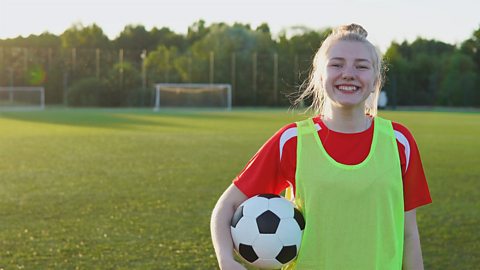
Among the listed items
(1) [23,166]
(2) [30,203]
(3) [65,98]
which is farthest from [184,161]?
(3) [65,98]

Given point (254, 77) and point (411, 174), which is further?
point (254, 77)

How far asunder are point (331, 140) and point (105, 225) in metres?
4.68

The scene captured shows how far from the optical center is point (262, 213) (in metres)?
2.37

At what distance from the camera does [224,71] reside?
52.6 m

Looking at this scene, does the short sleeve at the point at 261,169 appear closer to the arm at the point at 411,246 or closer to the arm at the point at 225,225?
the arm at the point at 225,225

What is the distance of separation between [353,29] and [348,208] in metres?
0.61

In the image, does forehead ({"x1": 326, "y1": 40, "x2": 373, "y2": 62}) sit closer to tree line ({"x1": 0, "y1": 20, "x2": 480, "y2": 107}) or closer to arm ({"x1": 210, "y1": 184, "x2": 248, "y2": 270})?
arm ({"x1": 210, "y1": 184, "x2": 248, "y2": 270})

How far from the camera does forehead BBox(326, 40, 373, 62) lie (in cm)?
233

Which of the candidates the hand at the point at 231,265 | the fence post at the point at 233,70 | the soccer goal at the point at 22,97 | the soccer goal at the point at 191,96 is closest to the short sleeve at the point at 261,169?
the hand at the point at 231,265

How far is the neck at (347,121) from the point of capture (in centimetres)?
233

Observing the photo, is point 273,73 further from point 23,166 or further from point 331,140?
point 331,140

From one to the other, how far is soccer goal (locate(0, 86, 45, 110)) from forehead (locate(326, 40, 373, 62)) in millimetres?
47020

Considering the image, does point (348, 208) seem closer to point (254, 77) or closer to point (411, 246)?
point (411, 246)

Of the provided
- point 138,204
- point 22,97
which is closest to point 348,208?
point 138,204
